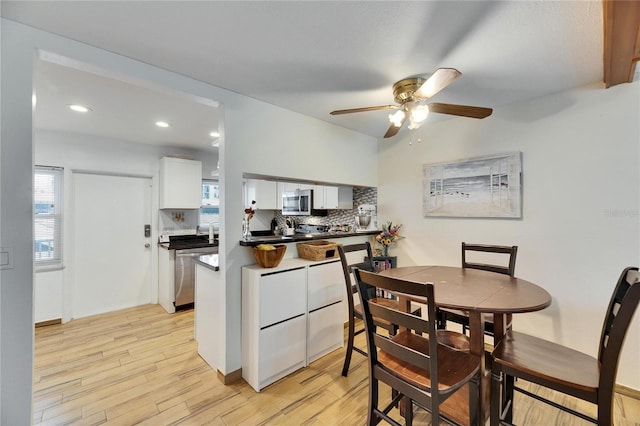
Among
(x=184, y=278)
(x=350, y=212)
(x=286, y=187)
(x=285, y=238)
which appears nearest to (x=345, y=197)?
(x=350, y=212)

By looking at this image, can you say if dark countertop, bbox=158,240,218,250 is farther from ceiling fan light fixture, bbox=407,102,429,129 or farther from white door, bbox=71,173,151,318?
ceiling fan light fixture, bbox=407,102,429,129

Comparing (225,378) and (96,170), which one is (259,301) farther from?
(96,170)

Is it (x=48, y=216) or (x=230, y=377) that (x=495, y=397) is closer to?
(x=230, y=377)

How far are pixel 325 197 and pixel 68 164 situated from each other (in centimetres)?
333

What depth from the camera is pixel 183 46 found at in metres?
1.63

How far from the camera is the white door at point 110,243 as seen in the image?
349 centimetres

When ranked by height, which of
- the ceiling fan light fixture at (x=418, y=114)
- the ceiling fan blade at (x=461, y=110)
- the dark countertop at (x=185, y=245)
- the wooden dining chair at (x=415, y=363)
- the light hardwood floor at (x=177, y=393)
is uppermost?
the ceiling fan blade at (x=461, y=110)

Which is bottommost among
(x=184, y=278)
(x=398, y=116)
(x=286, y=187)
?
(x=184, y=278)

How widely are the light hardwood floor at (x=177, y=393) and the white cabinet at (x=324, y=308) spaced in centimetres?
12

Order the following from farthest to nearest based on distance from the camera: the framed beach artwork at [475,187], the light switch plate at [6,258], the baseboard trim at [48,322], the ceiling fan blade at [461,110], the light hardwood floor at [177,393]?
the baseboard trim at [48,322], the framed beach artwork at [475,187], the ceiling fan blade at [461,110], the light hardwood floor at [177,393], the light switch plate at [6,258]

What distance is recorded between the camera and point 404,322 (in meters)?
1.24

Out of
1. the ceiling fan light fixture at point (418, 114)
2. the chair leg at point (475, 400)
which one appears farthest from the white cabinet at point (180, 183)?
the chair leg at point (475, 400)

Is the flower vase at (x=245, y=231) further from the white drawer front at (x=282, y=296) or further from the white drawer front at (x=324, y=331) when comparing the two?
the white drawer front at (x=324, y=331)

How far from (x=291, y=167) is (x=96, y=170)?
2.87 meters
